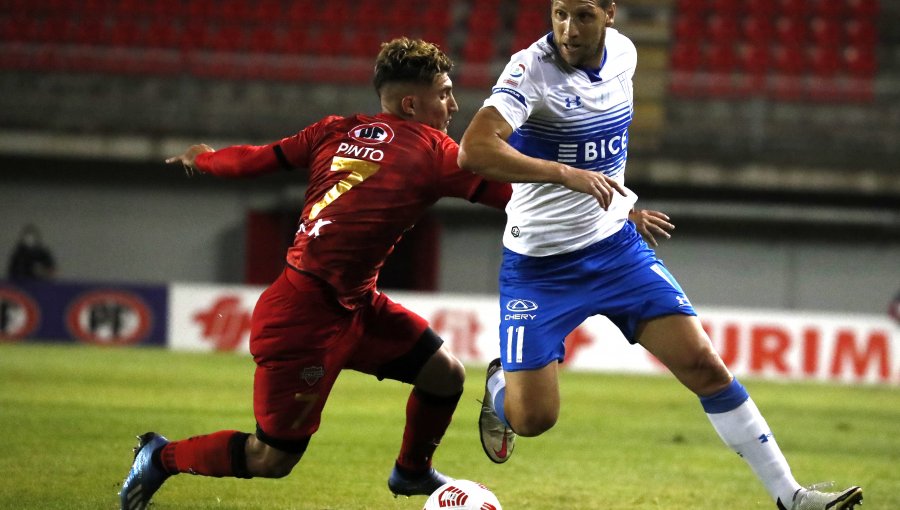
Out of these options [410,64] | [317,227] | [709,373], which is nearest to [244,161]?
[317,227]

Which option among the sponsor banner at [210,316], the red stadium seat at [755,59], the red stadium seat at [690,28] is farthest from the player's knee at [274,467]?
the red stadium seat at [690,28]

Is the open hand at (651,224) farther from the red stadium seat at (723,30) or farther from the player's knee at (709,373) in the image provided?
the red stadium seat at (723,30)

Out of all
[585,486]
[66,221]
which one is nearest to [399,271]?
[66,221]

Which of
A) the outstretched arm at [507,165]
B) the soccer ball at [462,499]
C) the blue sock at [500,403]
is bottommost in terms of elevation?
the soccer ball at [462,499]

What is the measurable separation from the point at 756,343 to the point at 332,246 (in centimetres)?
1264

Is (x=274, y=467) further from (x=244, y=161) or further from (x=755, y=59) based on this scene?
(x=755, y=59)

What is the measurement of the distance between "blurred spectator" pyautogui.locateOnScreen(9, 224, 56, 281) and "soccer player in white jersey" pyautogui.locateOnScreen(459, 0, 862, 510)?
15.6 meters

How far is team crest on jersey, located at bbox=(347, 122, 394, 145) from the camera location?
5266 mm

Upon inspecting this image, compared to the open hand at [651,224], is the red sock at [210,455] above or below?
below

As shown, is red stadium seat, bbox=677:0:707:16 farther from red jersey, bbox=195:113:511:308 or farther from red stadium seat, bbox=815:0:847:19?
red jersey, bbox=195:113:511:308

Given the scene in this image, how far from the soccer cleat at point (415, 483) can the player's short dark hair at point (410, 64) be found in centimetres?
189

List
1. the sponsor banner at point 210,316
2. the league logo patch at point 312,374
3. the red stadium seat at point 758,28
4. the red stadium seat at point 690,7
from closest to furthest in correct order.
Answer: the league logo patch at point 312,374 → the sponsor banner at point 210,316 → the red stadium seat at point 758,28 → the red stadium seat at point 690,7

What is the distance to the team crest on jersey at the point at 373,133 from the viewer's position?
17.3 ft

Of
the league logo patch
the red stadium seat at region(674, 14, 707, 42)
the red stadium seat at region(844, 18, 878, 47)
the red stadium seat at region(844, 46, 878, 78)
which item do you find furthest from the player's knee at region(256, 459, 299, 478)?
the red stadium seat at region(844, 18, 878, 47)
